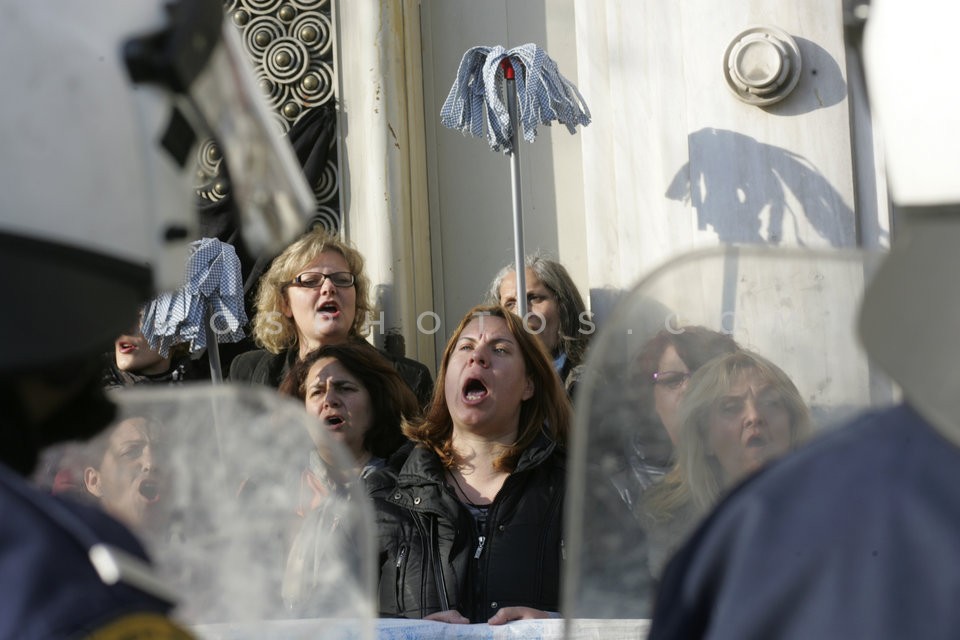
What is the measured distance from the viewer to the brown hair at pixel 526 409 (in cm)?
354

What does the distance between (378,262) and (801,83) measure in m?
1.81

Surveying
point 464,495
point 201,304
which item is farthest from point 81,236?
point 201,304

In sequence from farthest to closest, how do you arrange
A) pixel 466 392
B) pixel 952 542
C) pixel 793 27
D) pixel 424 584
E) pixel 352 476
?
1. pixel 793 27
2. pixel 466 392
3. pixel 424 584
4. pixel 352 476
5. pixel 952 542

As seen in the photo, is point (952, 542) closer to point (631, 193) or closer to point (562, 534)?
point (562, 534)

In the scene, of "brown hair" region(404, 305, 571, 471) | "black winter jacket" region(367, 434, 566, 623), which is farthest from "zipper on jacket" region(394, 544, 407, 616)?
"brown hair" region(404, 305, 571, 471)

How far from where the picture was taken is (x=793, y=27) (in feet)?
16.4

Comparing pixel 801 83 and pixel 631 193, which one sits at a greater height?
pixel 801 83

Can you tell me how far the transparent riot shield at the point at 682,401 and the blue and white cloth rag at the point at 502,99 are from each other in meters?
3.58

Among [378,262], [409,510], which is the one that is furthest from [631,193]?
[409,510]

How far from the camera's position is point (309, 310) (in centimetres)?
436

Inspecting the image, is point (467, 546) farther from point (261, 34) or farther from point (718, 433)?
point (261, 34)

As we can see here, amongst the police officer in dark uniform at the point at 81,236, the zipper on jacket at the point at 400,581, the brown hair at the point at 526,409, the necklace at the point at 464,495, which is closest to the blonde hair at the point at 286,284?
the brown hair at the point at 526,409

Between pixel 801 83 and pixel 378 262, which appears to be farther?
pixel 378 262

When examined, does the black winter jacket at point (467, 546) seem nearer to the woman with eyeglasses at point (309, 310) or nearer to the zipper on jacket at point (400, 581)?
the zipper on jacket at point (400, 581)
